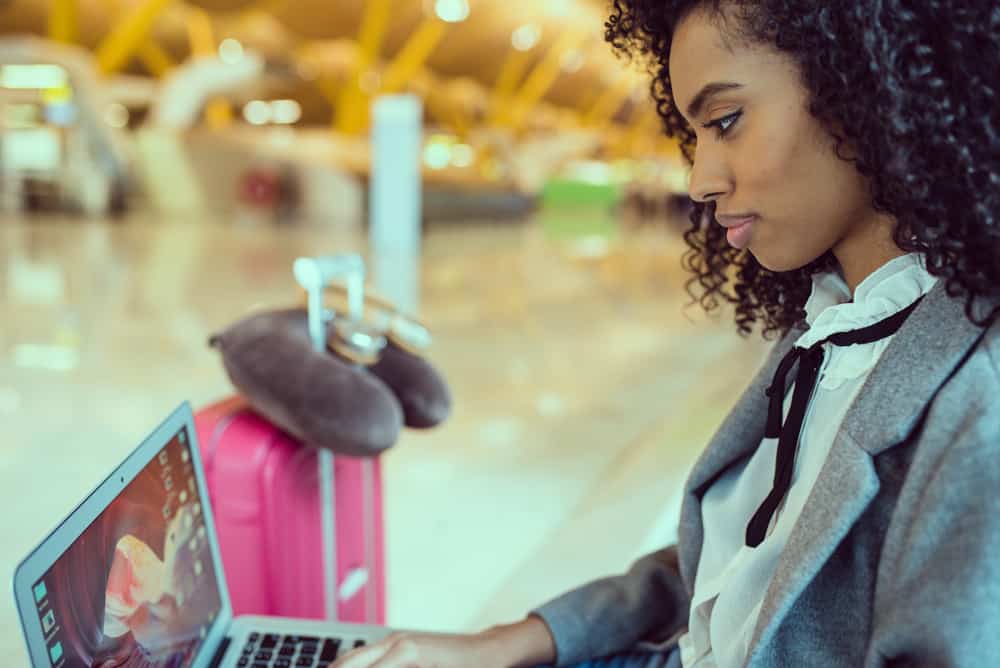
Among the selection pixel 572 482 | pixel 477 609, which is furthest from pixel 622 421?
pixel 477 609

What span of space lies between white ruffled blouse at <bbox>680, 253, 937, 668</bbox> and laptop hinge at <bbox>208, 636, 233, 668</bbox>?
623 mm

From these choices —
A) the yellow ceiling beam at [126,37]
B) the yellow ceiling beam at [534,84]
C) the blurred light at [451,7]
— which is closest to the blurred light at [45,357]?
the yellow ceiling beam at [126,37]

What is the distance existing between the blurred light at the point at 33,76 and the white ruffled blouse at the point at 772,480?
21.2 meters

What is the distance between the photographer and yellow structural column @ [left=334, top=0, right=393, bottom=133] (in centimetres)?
2889

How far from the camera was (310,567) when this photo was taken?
1.92 m

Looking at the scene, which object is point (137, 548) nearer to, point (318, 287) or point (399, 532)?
point (318, 287)

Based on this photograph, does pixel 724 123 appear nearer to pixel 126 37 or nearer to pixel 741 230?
pixel 741 230

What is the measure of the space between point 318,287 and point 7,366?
14.4ft

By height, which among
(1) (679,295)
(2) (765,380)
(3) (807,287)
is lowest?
(2) (765,380)

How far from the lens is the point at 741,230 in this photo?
970mm

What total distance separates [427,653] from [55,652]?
453 mm

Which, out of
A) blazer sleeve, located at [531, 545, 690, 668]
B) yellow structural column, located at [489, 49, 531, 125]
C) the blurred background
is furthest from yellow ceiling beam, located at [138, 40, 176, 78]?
blazer sleeve, located at [531, 545, 690, 668]

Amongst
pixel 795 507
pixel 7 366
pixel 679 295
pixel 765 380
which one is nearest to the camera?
pixel 795 507

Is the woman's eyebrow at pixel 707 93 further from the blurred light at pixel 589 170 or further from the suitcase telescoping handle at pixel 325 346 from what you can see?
the blurred light at pixel 589 170
